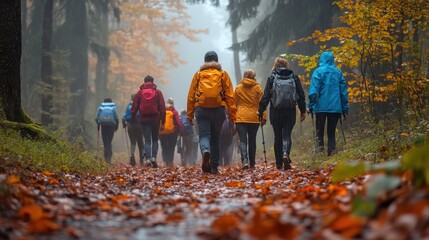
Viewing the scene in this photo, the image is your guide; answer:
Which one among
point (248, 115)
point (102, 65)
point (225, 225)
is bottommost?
point (225, 225)

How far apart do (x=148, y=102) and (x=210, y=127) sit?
3.07 metres

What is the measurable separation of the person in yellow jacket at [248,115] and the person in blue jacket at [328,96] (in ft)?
3.62

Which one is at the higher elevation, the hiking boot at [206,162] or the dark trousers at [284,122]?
the dark trousers at [284,122]

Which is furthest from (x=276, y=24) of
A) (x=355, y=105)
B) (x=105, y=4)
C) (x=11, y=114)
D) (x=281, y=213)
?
(x=281, y=213)

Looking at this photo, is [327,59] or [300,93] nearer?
[300,93]

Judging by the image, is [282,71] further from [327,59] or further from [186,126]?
[186,126]

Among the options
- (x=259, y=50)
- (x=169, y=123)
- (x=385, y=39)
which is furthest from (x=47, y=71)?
(x=385, y=39)

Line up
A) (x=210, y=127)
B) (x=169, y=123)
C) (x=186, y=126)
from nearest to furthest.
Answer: (x=210, y=127) < (x=169, y=123) < (x=186, y=126)

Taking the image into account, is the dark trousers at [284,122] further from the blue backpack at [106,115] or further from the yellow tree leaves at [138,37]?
the yellow tree leaves at [138,37]

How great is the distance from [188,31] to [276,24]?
58.1ft

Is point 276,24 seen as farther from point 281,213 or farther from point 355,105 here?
point 281,213

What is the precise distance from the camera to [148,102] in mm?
11344

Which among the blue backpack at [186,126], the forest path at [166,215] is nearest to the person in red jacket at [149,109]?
the blue backpack at [186,126]

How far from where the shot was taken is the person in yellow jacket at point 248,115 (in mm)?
9500
